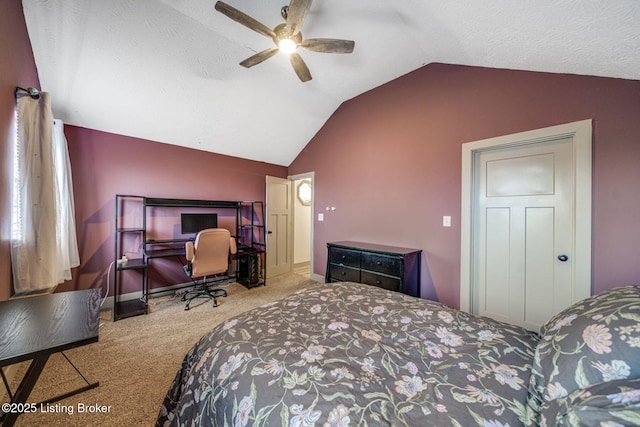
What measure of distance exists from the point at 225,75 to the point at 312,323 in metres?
2.94

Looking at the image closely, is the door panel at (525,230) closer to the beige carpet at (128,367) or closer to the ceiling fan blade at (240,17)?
the ceiling fan blade at (240,17)

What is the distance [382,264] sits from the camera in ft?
9.13

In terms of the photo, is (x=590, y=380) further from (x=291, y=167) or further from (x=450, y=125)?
(x=291, y=167)

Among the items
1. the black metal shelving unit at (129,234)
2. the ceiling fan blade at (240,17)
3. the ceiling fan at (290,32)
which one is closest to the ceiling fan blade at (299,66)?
the ceiling fan at (290,32)

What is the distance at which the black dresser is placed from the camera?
2.65m

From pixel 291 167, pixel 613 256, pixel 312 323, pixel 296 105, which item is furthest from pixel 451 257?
pixel 291 167

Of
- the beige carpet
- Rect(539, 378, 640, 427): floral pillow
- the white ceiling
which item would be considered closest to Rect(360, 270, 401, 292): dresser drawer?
the beige carpet

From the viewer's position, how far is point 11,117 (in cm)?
169

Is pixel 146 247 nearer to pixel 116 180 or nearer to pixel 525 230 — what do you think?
pixel 116 180

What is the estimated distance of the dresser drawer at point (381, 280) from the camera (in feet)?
8.71

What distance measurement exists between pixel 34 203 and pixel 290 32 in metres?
2.41

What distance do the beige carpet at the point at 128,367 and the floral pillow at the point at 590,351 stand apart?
2007mm

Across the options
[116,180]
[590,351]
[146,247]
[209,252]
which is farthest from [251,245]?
[590,351]

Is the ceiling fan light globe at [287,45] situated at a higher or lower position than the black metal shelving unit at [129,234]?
higher
